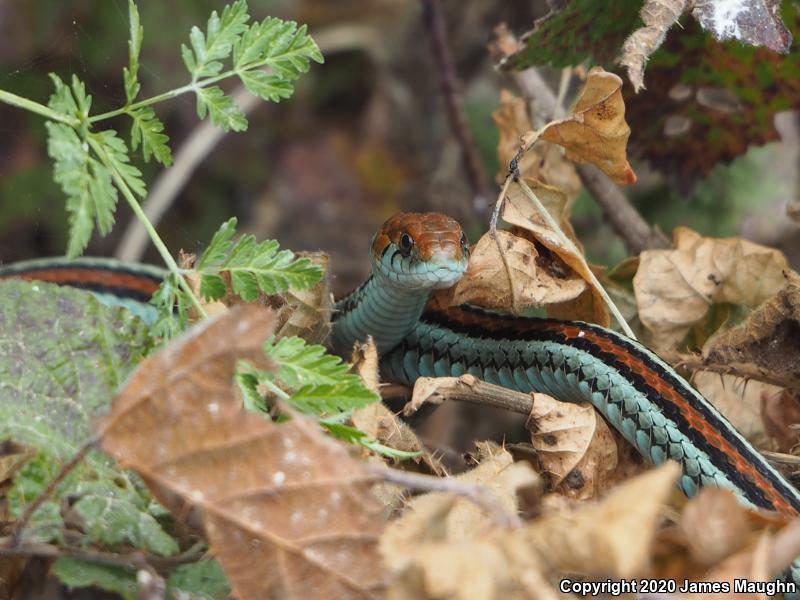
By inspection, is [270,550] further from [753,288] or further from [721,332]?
[753,288]

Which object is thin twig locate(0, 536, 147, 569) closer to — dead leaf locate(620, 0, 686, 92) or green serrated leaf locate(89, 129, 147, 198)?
green serrated leaf locate(89, 129, 147, 198)

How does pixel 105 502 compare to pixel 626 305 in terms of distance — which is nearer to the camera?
pixel 105 502

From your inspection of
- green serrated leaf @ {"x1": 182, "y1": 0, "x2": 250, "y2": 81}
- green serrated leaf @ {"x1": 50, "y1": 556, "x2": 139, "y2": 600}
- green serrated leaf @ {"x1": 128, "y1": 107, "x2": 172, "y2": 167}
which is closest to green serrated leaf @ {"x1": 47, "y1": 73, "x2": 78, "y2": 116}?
green serrated leaf @ {"x1": 128, "y1": 107, "x2": 172, "y2": 167}

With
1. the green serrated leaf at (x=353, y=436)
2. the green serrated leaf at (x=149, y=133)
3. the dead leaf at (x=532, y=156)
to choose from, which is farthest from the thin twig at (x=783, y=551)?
the dead leaf at (x=532, y=156)

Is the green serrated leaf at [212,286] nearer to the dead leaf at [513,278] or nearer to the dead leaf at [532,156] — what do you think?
the dead leaf at [513,278]

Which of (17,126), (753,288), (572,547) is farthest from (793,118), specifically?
(572,547)
